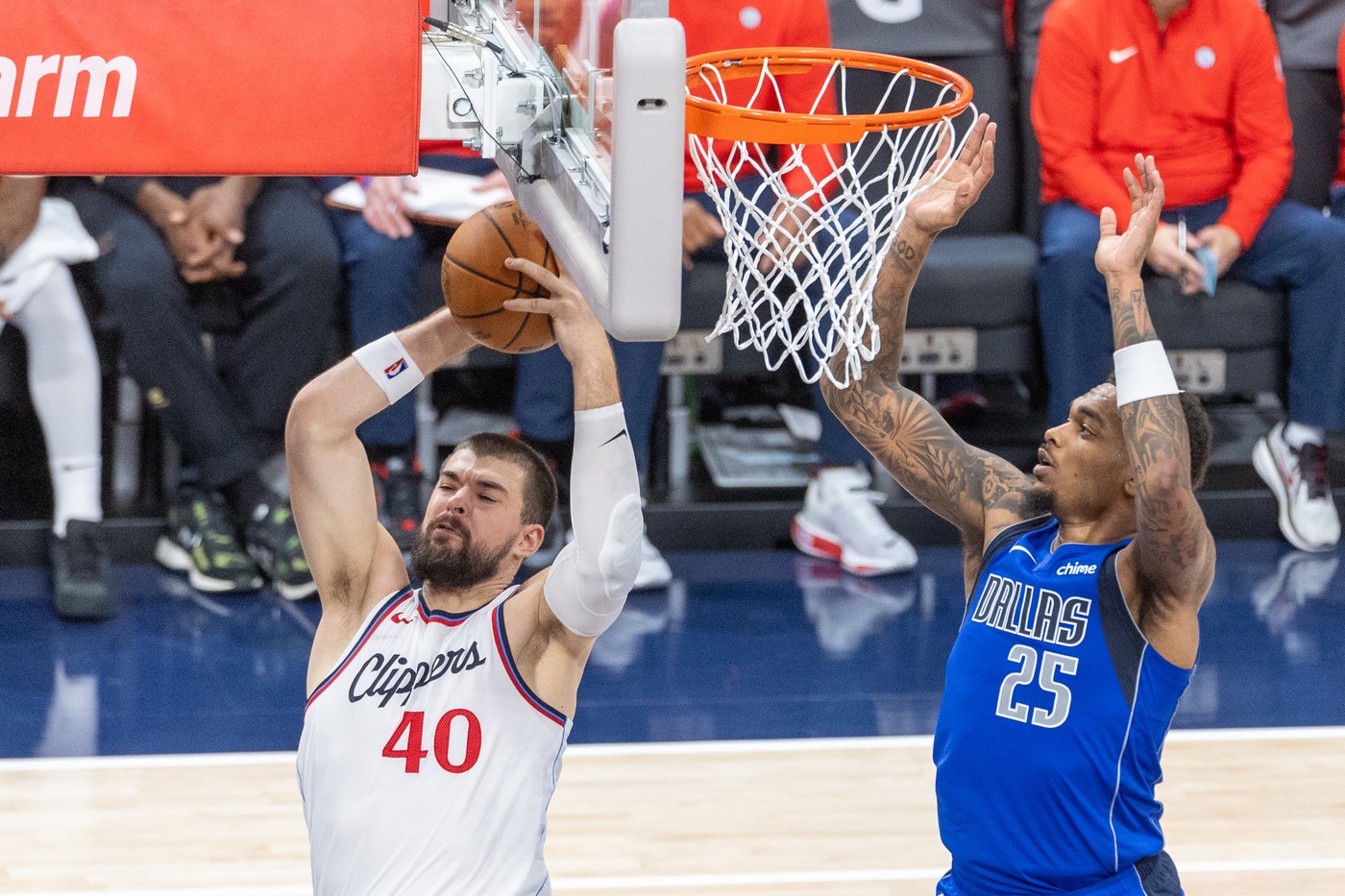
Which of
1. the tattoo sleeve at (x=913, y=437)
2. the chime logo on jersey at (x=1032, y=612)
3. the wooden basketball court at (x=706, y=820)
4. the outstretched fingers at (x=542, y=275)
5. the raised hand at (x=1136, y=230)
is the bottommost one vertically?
the wooden basketball court at (x=706, y=820)

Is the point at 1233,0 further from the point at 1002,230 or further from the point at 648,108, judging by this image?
the point at 648,108

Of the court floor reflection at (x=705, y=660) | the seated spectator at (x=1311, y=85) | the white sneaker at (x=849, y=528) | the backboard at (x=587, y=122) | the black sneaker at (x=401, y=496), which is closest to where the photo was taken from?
the backboard at (x=587, y=122)

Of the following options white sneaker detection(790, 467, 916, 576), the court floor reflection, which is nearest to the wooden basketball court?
the court floor reflection

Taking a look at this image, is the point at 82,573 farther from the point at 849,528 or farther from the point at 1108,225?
the point at 1108,225

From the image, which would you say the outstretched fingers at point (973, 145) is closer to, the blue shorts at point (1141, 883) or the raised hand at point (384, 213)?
the blue shorts at point (1141, 883)

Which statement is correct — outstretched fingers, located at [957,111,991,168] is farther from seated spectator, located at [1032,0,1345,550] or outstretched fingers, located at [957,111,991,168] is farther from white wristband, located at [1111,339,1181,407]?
seated spectator, located at [1032,0,1345,550]

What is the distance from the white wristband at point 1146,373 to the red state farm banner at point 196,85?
4.22 feet

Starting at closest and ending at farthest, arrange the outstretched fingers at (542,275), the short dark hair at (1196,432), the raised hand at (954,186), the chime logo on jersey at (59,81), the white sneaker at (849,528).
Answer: the chime logo on jersey at (59,81), the outstretched fingers at (542,275), the short dark hair at (1196,432), the raised hand at (954,186), the white sneaker at (849,528)

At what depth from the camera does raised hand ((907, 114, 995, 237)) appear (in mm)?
3186

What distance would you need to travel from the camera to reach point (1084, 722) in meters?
2.93

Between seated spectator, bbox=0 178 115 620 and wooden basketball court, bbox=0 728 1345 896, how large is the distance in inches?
48.3

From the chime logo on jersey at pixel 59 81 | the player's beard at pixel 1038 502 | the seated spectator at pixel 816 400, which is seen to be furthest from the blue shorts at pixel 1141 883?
the seated spectator at pixel 816 400

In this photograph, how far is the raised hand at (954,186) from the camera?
3.19 metres

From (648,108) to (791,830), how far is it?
255 centimetres
